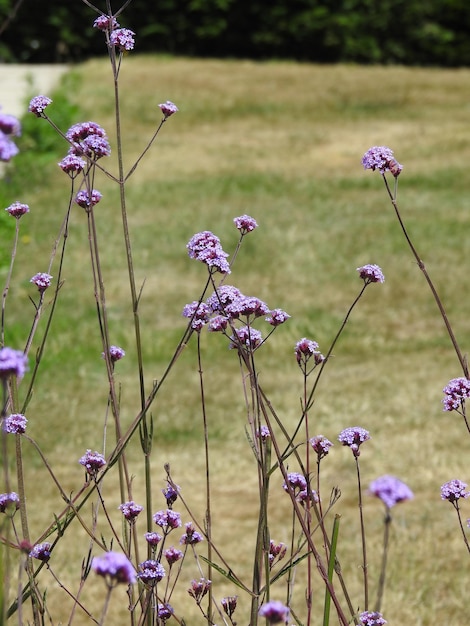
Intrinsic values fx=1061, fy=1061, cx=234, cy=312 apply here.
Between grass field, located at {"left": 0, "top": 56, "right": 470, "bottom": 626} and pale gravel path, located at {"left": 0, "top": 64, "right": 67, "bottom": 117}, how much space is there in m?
0.61

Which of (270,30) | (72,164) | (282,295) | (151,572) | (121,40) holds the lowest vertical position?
(151,572)

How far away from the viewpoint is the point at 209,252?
1792 millimetres

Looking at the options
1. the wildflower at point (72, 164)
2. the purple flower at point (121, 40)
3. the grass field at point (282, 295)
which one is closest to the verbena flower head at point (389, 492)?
the wildflower at point (72, 164)

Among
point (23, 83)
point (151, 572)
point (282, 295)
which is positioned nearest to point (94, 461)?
point (151, 572)

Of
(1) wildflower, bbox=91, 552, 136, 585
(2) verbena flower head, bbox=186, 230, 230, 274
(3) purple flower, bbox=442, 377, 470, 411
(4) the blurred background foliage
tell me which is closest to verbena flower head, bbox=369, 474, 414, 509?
(1) wildflower, bbox=91, 552, 136, 585

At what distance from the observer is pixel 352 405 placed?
5867mm

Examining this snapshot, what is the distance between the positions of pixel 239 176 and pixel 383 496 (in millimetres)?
10834

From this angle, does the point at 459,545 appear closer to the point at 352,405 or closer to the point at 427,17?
the point at 352,405

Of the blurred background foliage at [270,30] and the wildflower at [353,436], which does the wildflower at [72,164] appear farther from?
the blurred background foliage at [270,30]

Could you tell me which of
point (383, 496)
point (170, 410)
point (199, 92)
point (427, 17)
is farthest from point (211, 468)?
point (427, 17)

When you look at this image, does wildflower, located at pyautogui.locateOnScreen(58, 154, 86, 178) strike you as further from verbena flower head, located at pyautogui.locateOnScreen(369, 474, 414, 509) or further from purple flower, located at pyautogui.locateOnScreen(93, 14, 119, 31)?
verbena flower head, located at pyautogui.locateOnScreen(369, 474, 414, 509)

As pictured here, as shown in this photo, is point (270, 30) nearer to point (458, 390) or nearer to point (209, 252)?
point (458, 390)

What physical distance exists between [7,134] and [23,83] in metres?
16.1

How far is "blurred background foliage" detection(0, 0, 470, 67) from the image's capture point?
Result: 63.2ft
